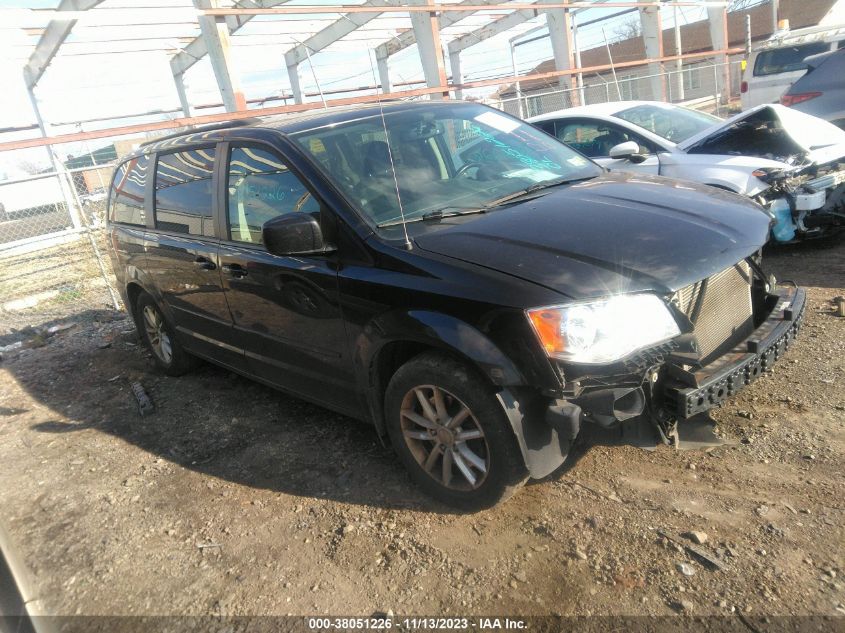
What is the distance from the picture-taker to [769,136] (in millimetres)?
6168

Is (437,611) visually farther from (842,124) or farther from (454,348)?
(842,124)

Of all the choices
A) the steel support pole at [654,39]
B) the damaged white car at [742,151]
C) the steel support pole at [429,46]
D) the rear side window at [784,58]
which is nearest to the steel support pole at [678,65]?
the steel support pole at [654,39]

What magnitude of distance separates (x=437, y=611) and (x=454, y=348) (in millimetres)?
1030

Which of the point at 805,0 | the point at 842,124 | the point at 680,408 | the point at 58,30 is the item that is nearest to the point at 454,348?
the point at 680,408

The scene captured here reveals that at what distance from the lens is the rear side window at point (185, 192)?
3.96 metres

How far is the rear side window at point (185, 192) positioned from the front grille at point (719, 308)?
2809mm

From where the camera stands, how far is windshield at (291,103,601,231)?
320 centimetres

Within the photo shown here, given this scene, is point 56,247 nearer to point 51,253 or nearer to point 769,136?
point 51,253

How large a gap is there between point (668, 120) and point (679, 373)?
568 centimetres

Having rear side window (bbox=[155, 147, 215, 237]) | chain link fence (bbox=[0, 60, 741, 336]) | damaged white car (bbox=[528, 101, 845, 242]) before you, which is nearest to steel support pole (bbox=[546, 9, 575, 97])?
chain link fence (bbox=[0, 60, 741, 336])

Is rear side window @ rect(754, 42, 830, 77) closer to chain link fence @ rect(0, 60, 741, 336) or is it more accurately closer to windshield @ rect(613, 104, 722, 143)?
chain link fence @ rect(0, 60, 741, 336)

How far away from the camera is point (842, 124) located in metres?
8.08

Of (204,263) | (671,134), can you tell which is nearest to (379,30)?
(671,134)

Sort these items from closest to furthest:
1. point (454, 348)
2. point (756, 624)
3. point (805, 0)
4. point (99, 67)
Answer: point (756, 624), point (454, 348), point (99, 67), point (805, 0)
